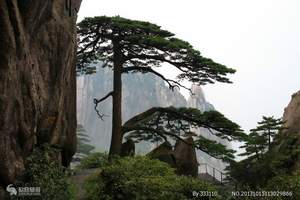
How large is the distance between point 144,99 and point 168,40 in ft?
399

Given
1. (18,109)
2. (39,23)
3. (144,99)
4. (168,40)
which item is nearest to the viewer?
(18,109)

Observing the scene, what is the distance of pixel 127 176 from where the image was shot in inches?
472

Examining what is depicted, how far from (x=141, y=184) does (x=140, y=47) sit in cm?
903

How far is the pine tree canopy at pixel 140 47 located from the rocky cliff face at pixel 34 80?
305 centimetres

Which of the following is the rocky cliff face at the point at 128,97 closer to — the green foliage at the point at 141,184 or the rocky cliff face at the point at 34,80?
the rocky cliff face at the point at 34,80

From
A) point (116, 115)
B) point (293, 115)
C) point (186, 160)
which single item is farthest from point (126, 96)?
point (116, 115)

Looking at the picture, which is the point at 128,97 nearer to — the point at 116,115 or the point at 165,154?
the point at 165,154

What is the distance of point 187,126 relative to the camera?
19.5 meters

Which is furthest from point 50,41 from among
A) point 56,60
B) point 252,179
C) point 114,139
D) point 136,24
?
point 252,179

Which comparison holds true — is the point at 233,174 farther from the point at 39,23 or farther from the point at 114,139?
the point at 39,23

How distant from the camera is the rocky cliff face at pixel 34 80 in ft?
30.1

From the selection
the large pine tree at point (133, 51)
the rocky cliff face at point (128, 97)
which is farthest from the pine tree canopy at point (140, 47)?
the rocky cliff face at point (128, 97)

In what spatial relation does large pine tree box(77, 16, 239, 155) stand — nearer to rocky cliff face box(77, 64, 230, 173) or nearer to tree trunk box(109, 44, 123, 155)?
tree trunk box(109, 44, 123, 155)

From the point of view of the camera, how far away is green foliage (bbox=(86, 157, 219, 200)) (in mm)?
10906
